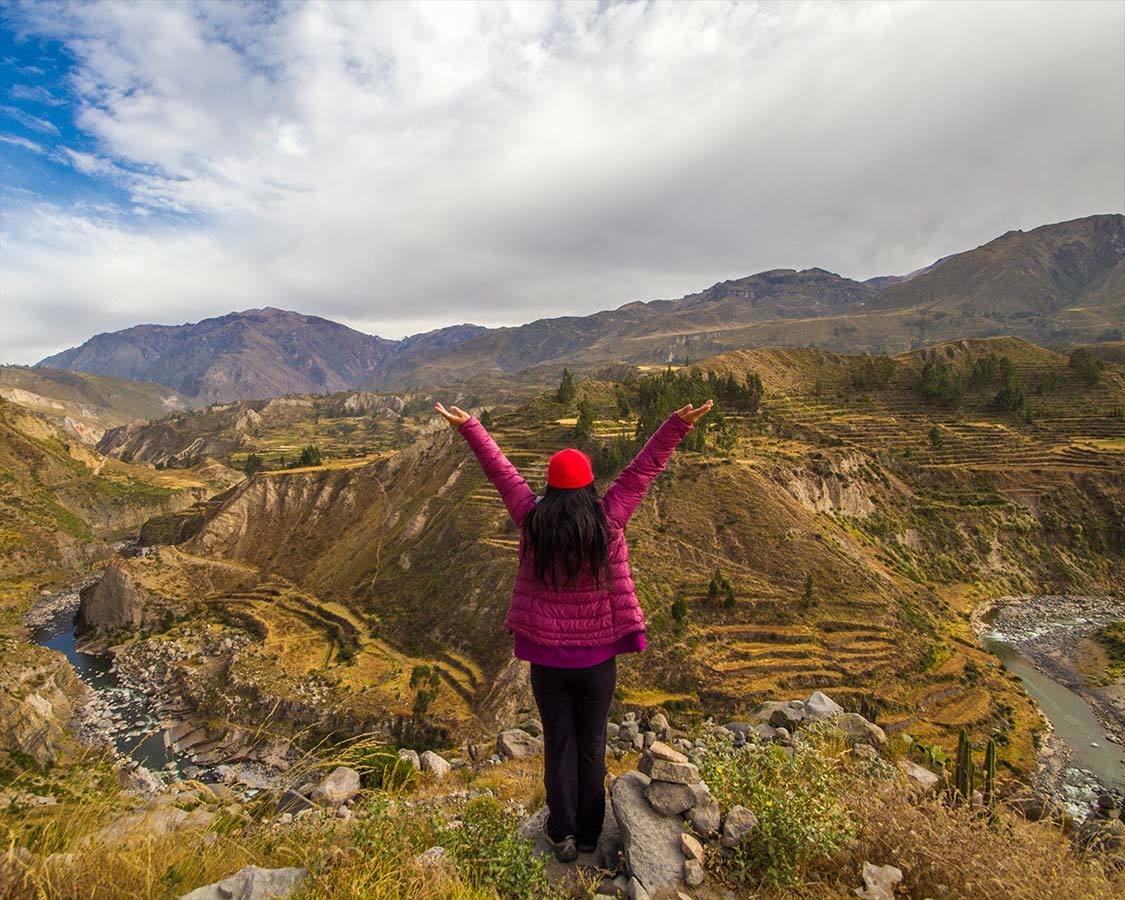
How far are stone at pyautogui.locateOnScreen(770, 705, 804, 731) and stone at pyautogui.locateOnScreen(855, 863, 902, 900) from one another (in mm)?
7350

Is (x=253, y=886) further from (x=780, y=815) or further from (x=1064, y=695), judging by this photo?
(x=1064, y=695)

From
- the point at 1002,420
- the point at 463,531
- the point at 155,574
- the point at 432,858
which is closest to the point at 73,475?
the point at 155,574

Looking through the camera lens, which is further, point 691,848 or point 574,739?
point 574,739

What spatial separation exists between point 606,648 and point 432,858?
6.23 ft

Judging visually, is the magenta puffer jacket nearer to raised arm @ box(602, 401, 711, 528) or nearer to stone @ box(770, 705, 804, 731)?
raised arm @ box(602, 401, 711, 528)

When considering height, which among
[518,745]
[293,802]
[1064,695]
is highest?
[293,802]

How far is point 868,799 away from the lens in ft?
15.6

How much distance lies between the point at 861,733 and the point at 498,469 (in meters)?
9.95

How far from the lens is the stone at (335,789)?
8.70 m

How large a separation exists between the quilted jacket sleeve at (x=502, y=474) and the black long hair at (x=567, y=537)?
0.93ft

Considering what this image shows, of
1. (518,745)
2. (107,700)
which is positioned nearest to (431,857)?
(518,745)

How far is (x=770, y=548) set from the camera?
37219 mm

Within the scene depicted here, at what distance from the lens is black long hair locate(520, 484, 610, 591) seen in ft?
13.4

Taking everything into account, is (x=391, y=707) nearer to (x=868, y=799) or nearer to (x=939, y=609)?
(x=868, y=799)
